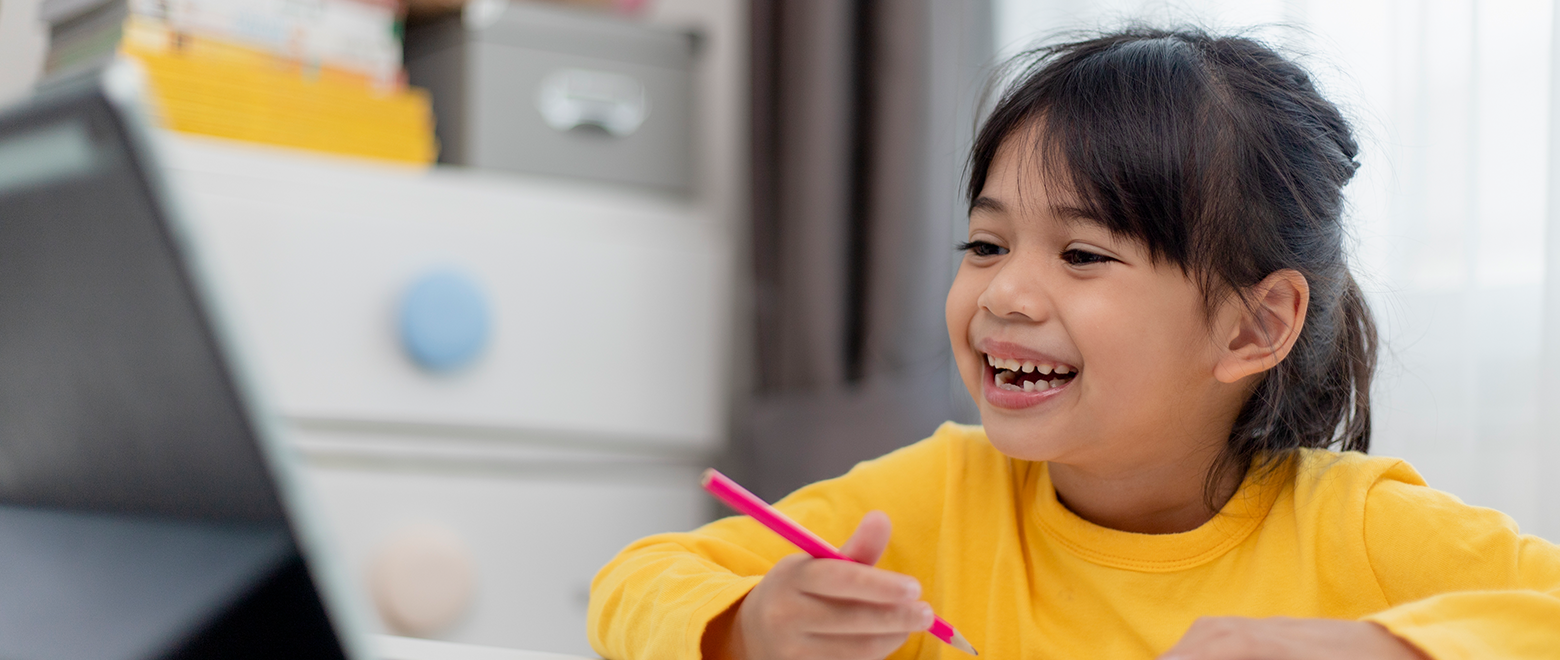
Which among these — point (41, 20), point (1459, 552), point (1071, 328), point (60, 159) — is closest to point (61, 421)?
point (60, 159)

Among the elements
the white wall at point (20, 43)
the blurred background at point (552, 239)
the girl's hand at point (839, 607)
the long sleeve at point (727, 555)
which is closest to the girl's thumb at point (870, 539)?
the girl's hand at point (839, 607)

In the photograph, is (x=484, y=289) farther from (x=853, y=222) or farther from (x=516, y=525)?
(x=853, y=222)

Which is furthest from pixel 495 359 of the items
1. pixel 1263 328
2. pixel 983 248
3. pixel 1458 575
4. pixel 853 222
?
pixel 1458 575

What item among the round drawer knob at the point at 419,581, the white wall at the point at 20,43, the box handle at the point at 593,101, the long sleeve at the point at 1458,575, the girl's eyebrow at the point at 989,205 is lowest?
the round drawer knob at the point at 419,581

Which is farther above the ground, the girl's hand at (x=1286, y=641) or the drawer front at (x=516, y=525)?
the girl's hand at (x=1286, y=641)

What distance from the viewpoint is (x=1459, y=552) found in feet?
2.06

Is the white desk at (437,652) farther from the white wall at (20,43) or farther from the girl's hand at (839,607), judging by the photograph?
the white wall at (20,43)

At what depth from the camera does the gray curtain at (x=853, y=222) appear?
142 cm

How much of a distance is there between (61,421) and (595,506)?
1.11 metres

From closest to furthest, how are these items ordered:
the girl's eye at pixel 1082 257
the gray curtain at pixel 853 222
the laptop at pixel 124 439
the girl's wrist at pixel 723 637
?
the laptop at pixel 124 439 → the girl's wrist at pixel 723 637 → the girl's eye at pixel 1082 257 → the gray curtain at pixel 853 222

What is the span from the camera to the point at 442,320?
1341 mm

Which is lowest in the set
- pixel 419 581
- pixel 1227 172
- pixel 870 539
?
pixel 419 581

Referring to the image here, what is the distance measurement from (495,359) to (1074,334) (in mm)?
848

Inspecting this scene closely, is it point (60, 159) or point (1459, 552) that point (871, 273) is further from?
point (60, 159)
